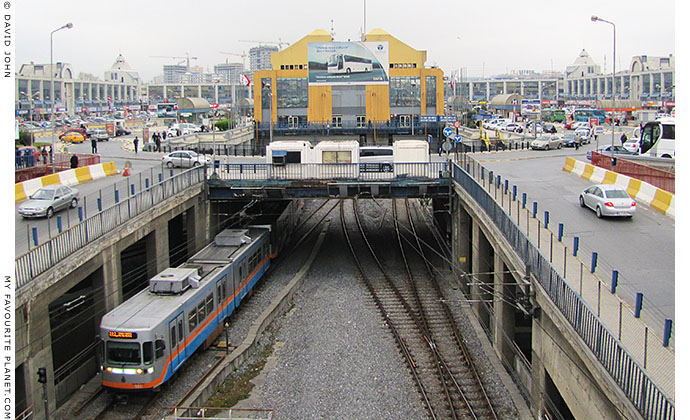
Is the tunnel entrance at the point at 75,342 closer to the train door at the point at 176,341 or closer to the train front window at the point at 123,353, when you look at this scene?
the train front window at the point at 123,353

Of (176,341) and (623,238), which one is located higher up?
(623,238)

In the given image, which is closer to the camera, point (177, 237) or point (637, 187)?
point (637, 187)

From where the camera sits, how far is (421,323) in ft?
77.5

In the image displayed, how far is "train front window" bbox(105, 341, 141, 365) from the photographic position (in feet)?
57.6

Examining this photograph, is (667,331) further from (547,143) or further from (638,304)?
(547,143)

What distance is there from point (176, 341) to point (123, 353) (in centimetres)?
165

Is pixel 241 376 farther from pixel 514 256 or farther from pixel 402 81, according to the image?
pixel 402 81

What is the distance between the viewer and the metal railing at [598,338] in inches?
370

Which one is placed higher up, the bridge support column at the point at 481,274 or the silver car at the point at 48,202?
the silver car at the point at 48,202

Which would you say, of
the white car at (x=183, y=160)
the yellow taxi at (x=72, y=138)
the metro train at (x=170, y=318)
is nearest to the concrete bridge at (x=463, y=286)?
the metro train at (x=170, y=318)

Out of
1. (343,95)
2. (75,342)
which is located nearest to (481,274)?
(75,342)

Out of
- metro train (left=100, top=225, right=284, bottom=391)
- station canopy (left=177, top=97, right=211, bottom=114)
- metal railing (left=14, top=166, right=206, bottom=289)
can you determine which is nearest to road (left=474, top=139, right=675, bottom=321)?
metro train (left=100, top=225, right=284, bottom=391)

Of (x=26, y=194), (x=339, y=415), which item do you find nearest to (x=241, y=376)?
(x=339, y=415)

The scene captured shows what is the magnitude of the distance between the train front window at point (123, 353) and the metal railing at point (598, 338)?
33.8ft
